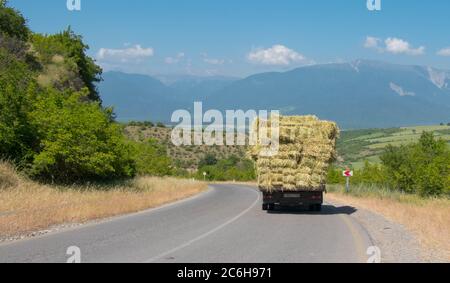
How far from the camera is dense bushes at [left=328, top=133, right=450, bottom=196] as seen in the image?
6097cm

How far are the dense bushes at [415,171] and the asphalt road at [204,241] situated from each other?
40893 mm

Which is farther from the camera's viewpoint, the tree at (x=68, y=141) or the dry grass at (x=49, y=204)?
the tree at (x=68, y=141)

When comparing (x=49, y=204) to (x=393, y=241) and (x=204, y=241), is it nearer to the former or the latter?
(x=204, y=241)

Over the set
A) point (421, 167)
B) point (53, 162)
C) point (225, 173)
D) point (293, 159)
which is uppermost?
point (293, 159)

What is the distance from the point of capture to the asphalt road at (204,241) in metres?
9.79

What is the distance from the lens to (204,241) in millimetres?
12031

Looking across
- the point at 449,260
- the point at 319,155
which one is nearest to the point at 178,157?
the point at 319,155

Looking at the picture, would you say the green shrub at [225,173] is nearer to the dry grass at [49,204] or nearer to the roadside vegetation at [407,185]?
the roadside vegetation at [407,185]

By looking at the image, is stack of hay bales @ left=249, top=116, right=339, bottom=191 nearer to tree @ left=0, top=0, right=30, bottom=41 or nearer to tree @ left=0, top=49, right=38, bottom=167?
tree @ left=0, top=49, right=38, bottom=167

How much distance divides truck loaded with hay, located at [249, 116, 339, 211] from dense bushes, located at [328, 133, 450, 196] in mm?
36792

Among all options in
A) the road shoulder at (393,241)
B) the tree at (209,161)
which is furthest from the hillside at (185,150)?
the road shoulder at (393,241)

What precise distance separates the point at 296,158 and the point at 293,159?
0.15m

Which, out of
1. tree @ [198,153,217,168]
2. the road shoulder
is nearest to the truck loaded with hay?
the road shoulder

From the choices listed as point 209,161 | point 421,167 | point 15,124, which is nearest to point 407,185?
point 421,167
